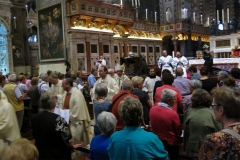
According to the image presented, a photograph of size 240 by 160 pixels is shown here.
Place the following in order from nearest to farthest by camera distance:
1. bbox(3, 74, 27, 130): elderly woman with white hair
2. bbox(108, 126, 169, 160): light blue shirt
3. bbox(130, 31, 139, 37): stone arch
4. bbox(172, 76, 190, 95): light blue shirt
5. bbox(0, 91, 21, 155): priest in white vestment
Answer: bbox(108, 126, 169, 160): light blue shirt < bbox(0, 91, 21, 155): priest in white vestment < bbox(172, 76, 190, 95): light blue shirt < bbox(3, 74, 27, 130): elderly woman with white hair < bbox(130, 31, 139, 37): stone arch

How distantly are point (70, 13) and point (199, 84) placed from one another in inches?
447

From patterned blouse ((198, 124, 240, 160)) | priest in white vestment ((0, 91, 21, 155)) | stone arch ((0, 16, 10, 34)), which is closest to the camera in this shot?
patterned blouse ((198, 124, 240, 160))

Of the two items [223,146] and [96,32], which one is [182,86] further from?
[96,32]

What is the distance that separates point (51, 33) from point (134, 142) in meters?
14.1

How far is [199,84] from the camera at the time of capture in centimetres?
415

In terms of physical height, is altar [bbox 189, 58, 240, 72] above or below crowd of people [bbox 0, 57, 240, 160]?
above

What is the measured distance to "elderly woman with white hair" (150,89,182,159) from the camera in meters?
3.14

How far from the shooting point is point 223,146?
158 centimetres

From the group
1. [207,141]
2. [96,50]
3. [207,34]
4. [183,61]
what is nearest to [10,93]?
[207,141]

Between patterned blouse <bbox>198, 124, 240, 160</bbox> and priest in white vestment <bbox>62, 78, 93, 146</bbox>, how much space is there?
9.94 ft

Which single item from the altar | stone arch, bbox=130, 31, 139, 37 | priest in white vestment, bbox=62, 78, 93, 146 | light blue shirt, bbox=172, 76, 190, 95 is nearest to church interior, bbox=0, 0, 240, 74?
stone arch, bbox=130, 31, 139, 37

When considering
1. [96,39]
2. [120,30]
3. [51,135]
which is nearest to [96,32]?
[96,39]

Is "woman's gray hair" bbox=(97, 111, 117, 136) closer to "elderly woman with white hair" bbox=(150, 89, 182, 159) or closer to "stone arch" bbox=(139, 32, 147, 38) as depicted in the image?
"elderly woman with white hair" bbox=(150, 89, 182, 159)

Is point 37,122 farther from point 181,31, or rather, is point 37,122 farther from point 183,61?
point 181,31
